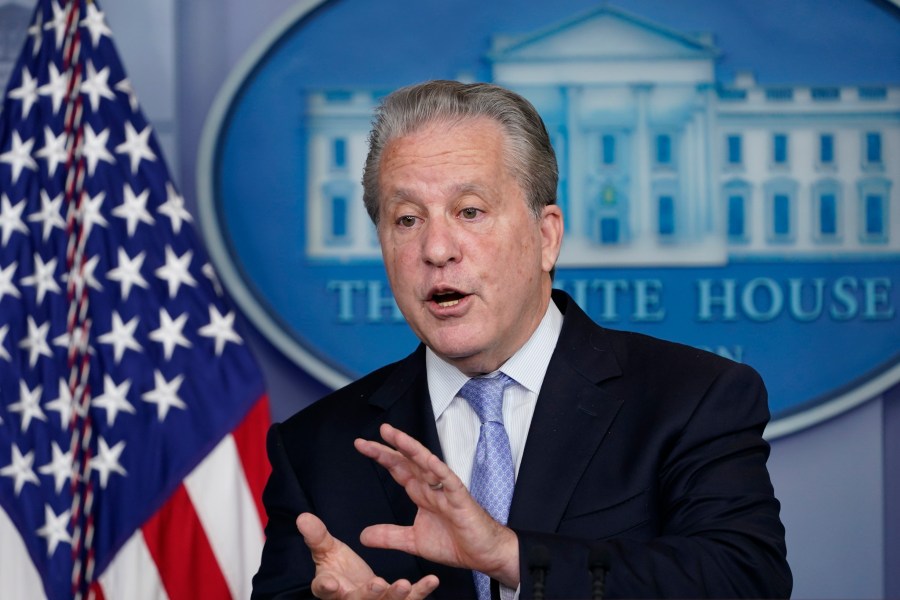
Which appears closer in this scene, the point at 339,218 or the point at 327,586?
the point at 327,586

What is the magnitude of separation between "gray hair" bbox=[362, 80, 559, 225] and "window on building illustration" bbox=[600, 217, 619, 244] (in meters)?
1.14

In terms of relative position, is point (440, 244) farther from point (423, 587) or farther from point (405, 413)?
point (423, 587)

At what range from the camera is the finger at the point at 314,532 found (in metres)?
1.74

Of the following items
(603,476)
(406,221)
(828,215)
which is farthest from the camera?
(828,215)

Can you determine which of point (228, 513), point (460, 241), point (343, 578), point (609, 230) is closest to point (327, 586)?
point (343, 578)

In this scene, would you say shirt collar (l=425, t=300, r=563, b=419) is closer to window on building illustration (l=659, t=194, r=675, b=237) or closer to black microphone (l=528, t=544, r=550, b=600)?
black microphone (l=528, t=544, r=550, b=600)

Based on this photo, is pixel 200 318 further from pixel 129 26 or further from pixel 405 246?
pixel 405 246

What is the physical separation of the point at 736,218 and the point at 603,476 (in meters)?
1.46

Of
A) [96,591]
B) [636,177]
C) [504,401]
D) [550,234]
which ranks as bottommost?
[96,591]

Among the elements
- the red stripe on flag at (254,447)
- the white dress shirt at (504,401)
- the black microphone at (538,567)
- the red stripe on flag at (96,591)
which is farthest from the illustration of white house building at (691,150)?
the black microphone at (538,567)

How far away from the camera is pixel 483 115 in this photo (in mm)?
2059

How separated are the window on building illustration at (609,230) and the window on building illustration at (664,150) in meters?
0.20

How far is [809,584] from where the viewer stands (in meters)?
3.21

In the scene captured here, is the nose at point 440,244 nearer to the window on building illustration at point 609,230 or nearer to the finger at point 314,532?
→ the finger at point 314,532
